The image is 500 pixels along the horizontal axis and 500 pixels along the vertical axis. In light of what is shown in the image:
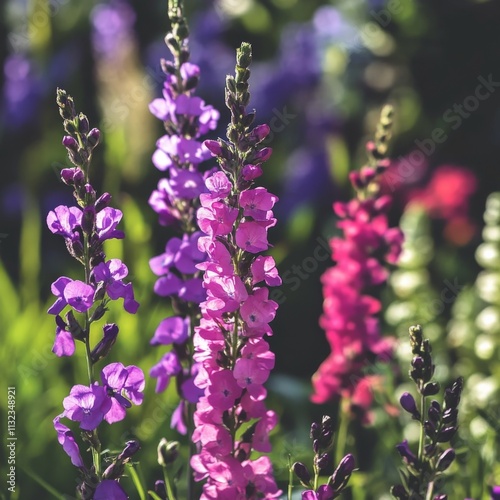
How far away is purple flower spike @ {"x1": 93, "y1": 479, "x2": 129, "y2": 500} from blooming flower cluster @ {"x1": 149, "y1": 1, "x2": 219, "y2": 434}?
35 centimetres

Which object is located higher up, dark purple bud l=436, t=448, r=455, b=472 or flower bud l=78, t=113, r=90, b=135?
flower bud l=78, t=113, r=90, b=135

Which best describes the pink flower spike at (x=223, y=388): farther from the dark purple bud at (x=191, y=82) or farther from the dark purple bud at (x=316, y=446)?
the dark purple bud at (x=191, y=82)

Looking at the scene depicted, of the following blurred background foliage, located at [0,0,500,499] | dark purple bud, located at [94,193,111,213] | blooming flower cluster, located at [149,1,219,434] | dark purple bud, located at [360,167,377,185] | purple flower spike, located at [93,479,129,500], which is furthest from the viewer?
blurred background foliage, located at [0,0,500,499]

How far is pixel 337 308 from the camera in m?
2.32

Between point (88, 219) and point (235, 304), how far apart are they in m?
0.30

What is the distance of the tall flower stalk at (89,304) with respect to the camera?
150cm

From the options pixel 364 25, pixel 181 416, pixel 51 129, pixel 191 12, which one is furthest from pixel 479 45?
pixel 181 416

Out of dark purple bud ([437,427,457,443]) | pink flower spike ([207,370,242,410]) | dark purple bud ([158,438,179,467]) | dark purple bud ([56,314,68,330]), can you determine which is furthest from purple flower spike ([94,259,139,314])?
dark purple bud ([437,427,457,443])

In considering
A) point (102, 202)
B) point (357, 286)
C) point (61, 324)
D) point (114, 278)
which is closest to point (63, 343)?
point (61, 324)

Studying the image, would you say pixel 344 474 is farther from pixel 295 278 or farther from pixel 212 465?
pixel 295 278

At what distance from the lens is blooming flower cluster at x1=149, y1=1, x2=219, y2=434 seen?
186 centimetres

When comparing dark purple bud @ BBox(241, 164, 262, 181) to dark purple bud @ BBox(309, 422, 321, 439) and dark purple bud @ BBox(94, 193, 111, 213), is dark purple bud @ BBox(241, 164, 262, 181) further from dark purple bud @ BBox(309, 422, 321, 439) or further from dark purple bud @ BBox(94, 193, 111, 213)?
dark purple bud @ BBox(309, 422, 321, 439)

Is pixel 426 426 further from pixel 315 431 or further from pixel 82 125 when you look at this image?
pixel 82 125

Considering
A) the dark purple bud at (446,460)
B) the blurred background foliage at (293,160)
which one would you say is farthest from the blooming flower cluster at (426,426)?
the blurred background foliage at (293,160)
